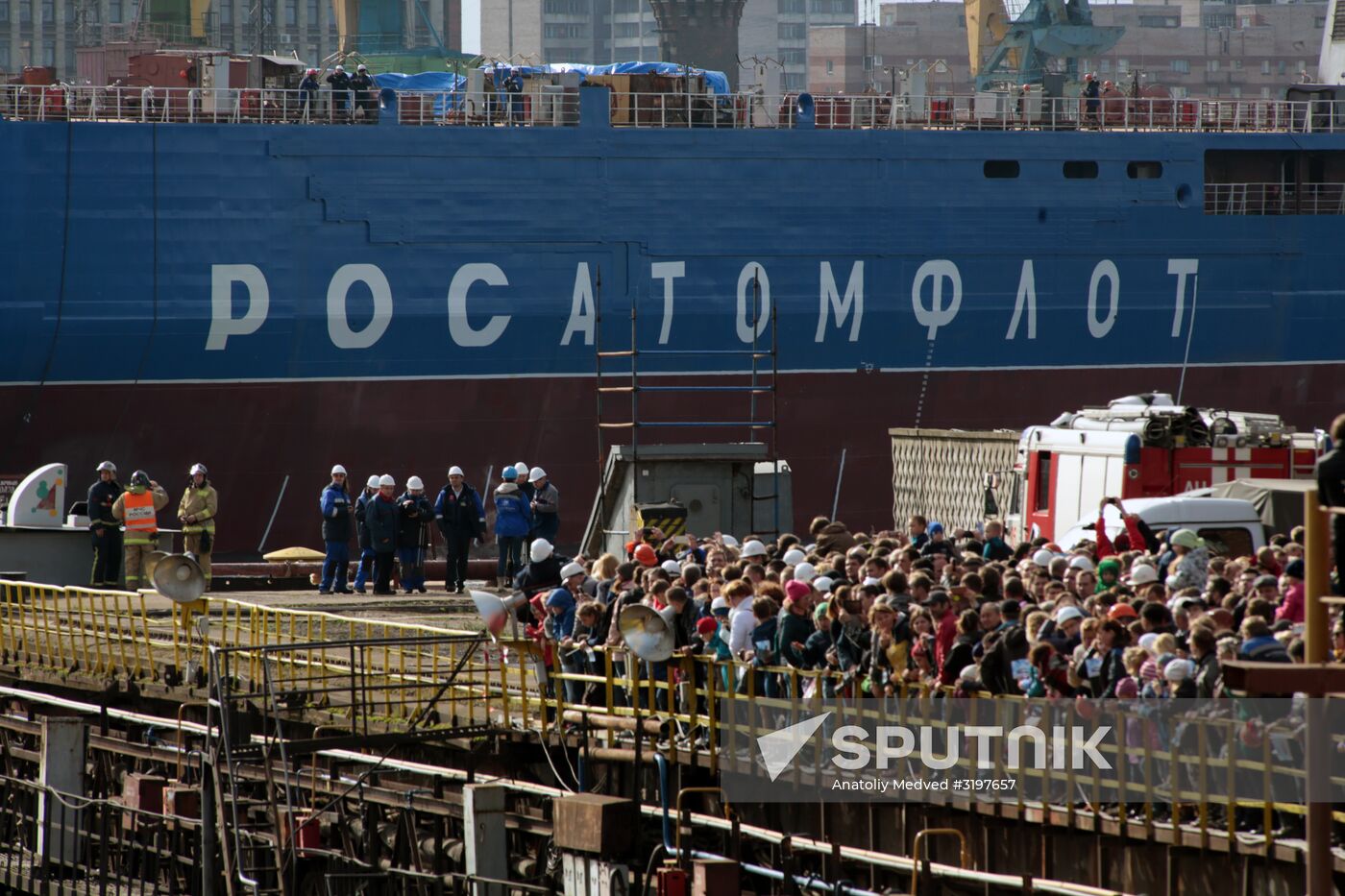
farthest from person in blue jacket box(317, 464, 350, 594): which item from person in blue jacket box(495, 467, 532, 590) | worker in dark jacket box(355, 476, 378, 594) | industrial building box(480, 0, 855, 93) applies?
industrial building box(480, 0, 855, 93)

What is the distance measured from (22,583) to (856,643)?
1023 cm

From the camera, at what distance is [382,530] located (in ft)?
75.9

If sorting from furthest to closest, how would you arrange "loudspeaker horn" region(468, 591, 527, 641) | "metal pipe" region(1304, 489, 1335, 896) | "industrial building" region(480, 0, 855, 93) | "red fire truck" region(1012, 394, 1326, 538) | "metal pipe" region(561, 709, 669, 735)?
"industrial building" region(480, 0, 855, 93) < "red fire truck" region(1012, 394, 1326, 538) < "metal pipe" region(561, 709, 669, 735) < "loudspeaker horn" region(468, 591, 527, 641) < "metal pipe" region(1304, 489, 1335, 896)

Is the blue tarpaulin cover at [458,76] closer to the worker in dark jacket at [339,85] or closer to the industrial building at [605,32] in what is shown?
the worker in dark jacket at [339,85]

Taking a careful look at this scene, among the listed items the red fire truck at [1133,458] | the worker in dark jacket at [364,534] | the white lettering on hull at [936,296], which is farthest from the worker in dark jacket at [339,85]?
the red fire truck at [1133,458]

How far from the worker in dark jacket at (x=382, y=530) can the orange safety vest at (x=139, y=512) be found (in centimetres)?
256

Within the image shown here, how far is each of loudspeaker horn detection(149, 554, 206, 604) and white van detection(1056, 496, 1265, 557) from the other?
27.6ft

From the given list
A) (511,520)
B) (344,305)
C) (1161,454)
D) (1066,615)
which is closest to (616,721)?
(1066,615)

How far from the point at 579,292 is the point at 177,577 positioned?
682 inches

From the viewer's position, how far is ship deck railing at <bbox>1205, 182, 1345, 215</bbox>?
36.5 m

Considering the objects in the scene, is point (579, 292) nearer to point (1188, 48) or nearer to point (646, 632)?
point (646, 632)

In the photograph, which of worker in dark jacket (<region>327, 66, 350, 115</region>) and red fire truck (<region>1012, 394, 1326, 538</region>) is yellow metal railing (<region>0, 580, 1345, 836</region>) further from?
worker in dark jacket (<region>327, 66, 350, 115</region>)

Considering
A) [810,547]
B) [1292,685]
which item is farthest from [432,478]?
[1292,685]

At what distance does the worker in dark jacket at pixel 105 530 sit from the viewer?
74.9ft
